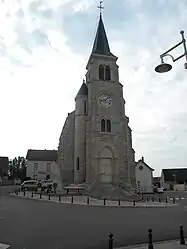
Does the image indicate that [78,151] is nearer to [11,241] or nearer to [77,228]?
[77,228]

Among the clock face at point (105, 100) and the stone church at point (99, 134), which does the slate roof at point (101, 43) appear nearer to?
the stone church at point (99, 134)

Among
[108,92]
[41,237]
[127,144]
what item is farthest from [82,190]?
[41,237]

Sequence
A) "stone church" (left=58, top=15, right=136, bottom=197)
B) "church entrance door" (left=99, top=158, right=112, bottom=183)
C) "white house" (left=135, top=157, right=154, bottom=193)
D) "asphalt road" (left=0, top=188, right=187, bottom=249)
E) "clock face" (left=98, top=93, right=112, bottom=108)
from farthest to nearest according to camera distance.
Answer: "white house" (left=135, top=157, right=154, bottom=193)
"clock face" (left=98, top=93, right=112, bottom=108)
"stone church" (left=58, top=15, right=136, bottom=197)
"church entrance door" (left=99, top=158, right=112, bottom=183)
"asphalt road" (left=0, top=188, right=187, bottom=249)

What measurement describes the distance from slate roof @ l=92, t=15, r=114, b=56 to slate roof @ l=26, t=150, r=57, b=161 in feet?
123

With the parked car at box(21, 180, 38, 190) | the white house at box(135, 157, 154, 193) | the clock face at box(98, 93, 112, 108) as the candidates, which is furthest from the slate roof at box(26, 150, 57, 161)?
the clock face at box(98, 93, 112, 108)

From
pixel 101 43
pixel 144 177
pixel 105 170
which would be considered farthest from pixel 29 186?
pixel 101 43

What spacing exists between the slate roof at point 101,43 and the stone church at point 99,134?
18cm

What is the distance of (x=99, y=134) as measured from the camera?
124 ft

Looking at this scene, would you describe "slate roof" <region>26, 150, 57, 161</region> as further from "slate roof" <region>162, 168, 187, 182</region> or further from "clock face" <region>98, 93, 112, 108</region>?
"clock face" <region>98, 93, 112, 108</region>

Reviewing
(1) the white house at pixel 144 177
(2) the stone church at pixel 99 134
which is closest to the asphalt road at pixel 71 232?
(2) the stone church at pixel 99 134

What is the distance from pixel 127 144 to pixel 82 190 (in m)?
10.6

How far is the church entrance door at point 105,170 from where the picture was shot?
36406 mm

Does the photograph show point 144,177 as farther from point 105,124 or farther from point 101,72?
point 101,72

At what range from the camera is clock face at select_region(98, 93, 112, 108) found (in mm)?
39688
